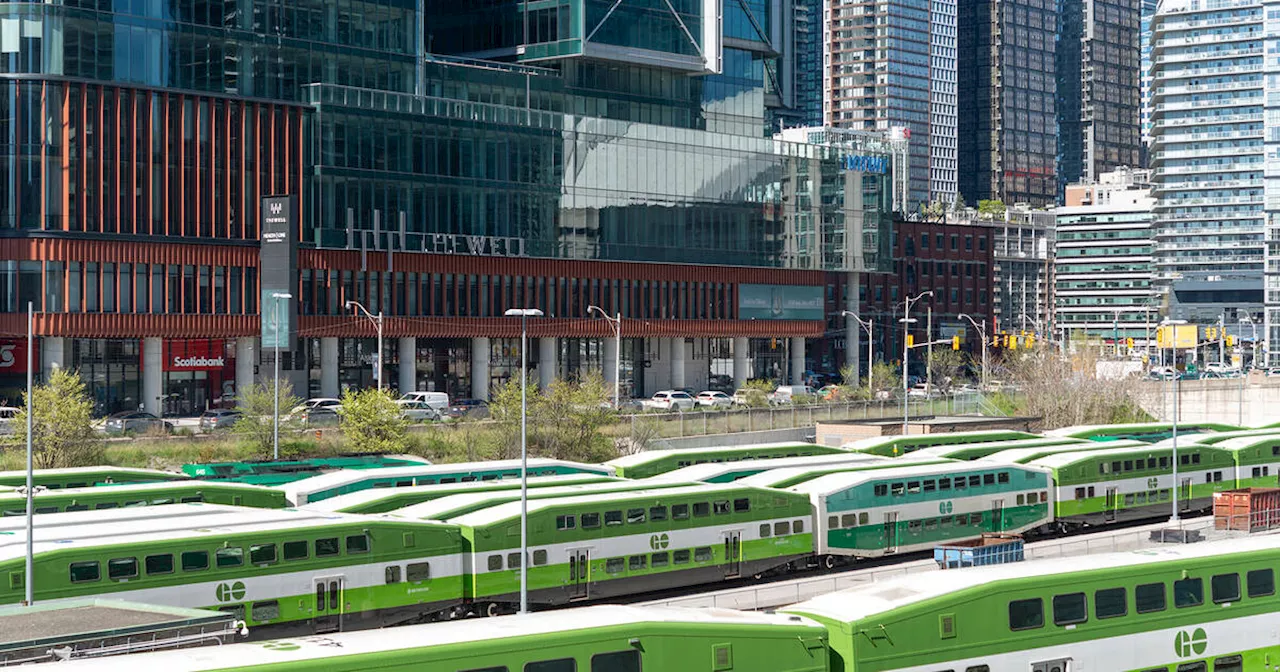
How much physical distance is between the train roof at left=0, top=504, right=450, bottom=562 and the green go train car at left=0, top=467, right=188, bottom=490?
10.5 metres

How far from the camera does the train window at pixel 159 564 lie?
38625mm

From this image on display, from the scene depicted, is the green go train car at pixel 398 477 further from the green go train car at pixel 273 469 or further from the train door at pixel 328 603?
the train door at pixel 328 603

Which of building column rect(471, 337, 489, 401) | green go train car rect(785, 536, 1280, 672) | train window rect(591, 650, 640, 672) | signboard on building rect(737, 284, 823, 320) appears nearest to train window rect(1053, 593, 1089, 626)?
green go train car rect(785, 536, 1280, 672)

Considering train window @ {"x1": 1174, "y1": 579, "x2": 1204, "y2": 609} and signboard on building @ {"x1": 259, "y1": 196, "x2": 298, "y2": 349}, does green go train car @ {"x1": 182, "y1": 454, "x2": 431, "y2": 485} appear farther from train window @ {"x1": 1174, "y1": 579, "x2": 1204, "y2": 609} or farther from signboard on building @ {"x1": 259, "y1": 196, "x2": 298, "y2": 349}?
signboard on building @ {"x1": 259, "y1": 196, "x2": 298, "y2": 349}

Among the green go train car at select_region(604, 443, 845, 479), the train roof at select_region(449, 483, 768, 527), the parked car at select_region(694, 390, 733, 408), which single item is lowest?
→ the parked car at select_region(694, 390, 733, 408)

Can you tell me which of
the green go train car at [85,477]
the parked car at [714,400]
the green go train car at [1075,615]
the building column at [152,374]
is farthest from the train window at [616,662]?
the parked car at [714,400]

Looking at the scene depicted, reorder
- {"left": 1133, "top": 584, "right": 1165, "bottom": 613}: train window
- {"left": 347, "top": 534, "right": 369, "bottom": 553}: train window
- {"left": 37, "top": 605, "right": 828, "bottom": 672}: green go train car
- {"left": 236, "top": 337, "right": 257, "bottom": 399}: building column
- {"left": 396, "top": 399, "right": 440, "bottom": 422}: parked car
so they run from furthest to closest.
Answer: {"left": 236, "top": 337, "right": 257, "bottom": 399}: building column, {"left": 396, "top": 399, "right": 440, "bottom": 422}: parked car, {"left": 347, "top": 534, "right": 369, "bottom": 553}: train window, {"left": 1133, "top": 584, "right": 1165, "bottom": 613}: train window, {"left": 37, "top": 605, "right": 828, "bottom": 672}: green go train car

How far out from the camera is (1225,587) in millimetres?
33219

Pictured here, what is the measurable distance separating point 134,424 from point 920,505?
54.3m

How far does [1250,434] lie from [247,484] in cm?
5400

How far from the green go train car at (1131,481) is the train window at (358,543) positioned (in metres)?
33.2

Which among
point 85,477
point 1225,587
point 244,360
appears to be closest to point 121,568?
point 85,477

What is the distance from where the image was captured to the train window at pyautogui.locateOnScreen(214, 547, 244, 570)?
3962 cm

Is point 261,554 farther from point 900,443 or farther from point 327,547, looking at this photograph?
point 900,443
